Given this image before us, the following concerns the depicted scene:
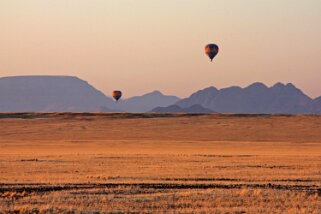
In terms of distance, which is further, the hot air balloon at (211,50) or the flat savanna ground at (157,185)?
the hot air balloon at (211,50)

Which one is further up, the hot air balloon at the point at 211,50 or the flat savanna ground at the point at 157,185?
the hot air balloon at the point at 211,50

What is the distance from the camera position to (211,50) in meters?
99.9

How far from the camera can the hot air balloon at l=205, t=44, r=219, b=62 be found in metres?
99.4

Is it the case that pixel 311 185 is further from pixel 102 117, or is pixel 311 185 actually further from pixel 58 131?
pixel 102 117

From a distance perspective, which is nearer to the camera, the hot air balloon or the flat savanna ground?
the flat savanna ground

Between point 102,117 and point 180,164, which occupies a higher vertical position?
point 102,117

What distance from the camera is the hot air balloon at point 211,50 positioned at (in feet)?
326

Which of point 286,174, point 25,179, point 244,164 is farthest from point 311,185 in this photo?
point 244,164

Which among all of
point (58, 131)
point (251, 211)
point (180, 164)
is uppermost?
point (58, 131)

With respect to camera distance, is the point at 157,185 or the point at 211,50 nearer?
the point at 157,185

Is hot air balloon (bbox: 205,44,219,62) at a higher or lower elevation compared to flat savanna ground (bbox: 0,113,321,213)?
higher

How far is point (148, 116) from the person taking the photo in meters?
133

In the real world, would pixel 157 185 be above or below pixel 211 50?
below

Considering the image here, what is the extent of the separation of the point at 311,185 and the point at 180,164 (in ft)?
54.6
